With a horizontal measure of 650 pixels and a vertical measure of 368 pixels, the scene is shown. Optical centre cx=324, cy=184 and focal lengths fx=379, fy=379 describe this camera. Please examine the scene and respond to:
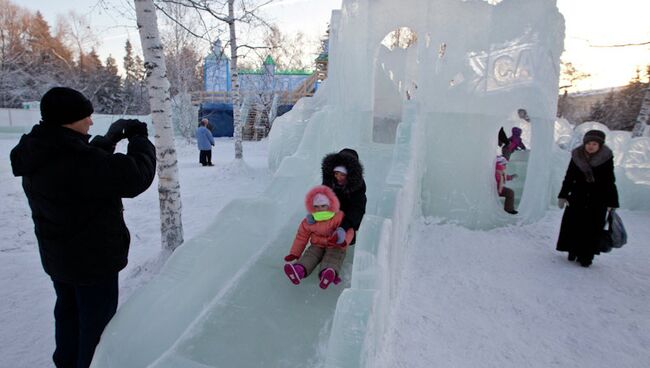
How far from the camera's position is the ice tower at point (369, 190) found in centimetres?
259

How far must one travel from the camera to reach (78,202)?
6.66 ft

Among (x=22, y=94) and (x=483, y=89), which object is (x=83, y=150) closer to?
(x=483, y=89)

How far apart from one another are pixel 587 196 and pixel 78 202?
16.7 feet

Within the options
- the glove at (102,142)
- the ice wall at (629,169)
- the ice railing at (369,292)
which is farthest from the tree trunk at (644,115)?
the glove at (102,142)

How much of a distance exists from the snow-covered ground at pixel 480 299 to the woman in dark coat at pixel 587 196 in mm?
315

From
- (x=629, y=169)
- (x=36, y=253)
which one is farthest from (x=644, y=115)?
(x=36, y=253)

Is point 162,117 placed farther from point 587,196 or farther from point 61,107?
point 587,196

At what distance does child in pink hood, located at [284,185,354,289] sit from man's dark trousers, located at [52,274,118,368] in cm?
140

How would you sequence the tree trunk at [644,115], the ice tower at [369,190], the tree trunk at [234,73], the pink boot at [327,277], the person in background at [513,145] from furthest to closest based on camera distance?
the tree trunk at [234,73] < the tree trunk at [644,115] < the person in background at [513,145] < the pink boot at [327,277] < the ice tower at [369,190]

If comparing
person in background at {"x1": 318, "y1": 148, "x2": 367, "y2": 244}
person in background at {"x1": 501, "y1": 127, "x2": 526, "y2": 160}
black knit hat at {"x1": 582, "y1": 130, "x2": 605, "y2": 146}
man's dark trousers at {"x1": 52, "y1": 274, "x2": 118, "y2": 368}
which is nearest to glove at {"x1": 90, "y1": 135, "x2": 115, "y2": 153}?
man's dark trousers at {"x1": 52, "y1": 274, "x2": 118, "y2": 368}

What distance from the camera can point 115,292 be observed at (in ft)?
7.72

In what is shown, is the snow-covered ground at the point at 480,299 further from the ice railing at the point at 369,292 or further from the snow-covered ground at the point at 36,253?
the ice railing at the point at 369,292

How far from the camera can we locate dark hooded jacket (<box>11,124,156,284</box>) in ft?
6.42

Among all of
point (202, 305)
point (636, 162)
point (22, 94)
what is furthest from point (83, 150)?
point (22, 94)
